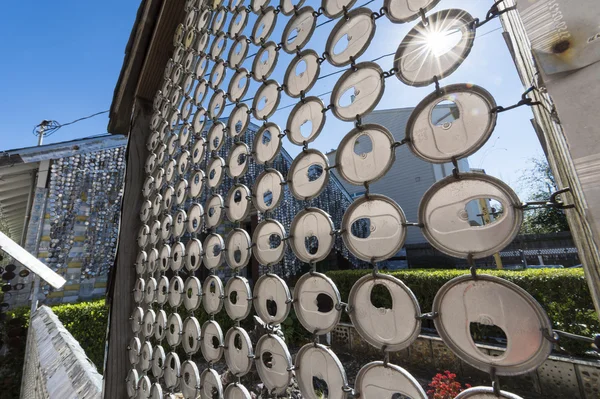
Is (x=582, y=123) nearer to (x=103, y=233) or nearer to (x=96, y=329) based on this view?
(x=96, y=329)

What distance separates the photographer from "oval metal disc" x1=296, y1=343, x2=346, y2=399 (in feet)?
1.53

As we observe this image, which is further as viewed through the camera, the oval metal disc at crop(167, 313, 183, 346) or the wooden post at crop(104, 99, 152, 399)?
the wooden post at crop(104, 99, 152, 399)

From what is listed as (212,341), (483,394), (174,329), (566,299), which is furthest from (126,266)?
(566,299)

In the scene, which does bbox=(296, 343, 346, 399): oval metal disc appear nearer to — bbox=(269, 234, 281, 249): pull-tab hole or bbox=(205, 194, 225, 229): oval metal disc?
bbox=(269, 234, 281, 249): pull-tab hole

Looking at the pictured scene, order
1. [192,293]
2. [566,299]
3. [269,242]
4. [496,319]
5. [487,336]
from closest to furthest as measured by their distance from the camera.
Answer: [496,319]
[269,242]
[487,336]
[192,293]
[566,299]

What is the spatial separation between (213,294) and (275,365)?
0.96 feet

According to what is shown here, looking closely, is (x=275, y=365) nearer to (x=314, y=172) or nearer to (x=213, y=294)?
(x=213, y=294)

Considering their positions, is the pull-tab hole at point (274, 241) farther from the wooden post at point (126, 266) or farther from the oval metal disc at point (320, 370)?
the wooden post at point (126, 266)

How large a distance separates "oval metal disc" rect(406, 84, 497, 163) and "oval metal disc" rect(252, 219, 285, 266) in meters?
0.34

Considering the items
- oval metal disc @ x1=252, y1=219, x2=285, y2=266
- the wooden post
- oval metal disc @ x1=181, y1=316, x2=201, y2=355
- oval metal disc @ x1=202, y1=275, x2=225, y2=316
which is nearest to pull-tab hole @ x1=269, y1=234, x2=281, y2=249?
oval metal disc @ x1=252, y1=219, x2=285, y2=266

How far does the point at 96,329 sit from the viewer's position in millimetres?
→ 3775

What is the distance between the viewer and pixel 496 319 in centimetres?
32

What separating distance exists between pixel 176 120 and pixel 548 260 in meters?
8.71

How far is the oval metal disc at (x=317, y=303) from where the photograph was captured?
481 mm
